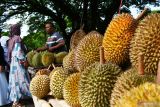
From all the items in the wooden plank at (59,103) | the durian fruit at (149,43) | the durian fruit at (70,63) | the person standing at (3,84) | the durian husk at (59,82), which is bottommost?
the person standing at (3,84)

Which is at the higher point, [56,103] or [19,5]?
[19,5]

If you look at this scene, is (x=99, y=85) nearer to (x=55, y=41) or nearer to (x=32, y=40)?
(x=55, y=41)

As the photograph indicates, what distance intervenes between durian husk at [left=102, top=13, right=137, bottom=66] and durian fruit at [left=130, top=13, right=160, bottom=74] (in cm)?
21

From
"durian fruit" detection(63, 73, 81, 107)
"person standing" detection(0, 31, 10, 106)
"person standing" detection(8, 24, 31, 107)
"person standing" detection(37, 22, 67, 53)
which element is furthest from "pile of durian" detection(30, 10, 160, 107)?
"person standing" detection(0, 31, 10, 106)

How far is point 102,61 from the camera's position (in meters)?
2.16

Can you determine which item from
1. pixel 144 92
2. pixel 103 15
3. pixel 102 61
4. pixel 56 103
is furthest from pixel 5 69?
pixel 103 15

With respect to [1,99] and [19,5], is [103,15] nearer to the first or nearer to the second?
[19,5]

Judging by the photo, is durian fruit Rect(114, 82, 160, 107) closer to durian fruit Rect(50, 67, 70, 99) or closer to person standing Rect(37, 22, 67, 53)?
durian fruit Rect(50, 67, 70, 99)

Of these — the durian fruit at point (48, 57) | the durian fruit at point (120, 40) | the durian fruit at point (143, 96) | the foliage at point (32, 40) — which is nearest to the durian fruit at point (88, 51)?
the durian fruit at point (120, 40)

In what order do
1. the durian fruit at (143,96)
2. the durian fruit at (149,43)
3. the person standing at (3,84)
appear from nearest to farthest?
1. the durian fruit at (143,96)
2. the durian fruit at (149,43)
3. the person standing at (3,84)

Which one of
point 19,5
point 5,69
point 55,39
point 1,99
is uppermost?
point 19,5

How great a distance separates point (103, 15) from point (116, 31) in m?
13.9

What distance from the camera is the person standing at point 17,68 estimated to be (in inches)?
253

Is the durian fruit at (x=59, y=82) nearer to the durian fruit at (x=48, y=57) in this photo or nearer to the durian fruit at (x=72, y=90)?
the durian fruit at (x=72, y=90)
